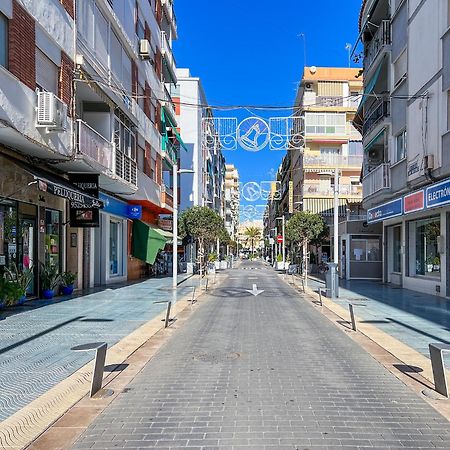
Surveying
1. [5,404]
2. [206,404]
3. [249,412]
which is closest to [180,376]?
[206,404]

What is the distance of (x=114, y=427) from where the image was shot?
4.76m

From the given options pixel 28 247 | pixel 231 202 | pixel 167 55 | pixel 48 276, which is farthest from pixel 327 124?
pixel 231 202

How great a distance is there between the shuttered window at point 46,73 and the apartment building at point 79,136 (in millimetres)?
33

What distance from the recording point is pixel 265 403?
5.41 meters

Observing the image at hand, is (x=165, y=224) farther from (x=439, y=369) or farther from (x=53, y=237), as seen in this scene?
(x=439, y=369)

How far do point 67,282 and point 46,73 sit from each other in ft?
22.7

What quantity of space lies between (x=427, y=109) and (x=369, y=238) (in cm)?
1296

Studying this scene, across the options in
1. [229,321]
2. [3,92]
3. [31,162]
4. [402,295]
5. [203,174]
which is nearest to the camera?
[3,92]

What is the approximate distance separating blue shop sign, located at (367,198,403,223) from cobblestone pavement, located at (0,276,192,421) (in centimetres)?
1014

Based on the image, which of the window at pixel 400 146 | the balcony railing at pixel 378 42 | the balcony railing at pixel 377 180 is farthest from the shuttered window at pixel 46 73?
the balcony railing at pixel 378 42

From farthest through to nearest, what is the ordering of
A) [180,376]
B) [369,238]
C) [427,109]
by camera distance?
[369,238]
[427,109]
[180,376]

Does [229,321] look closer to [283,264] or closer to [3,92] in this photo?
[3,92]

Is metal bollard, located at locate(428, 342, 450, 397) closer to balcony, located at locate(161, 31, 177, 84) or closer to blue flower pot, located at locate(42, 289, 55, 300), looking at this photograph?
blue flower pot, located at locate(42, 289, 55, 300)

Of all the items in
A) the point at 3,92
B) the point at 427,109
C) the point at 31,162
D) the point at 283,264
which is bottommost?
the point at 283,264
